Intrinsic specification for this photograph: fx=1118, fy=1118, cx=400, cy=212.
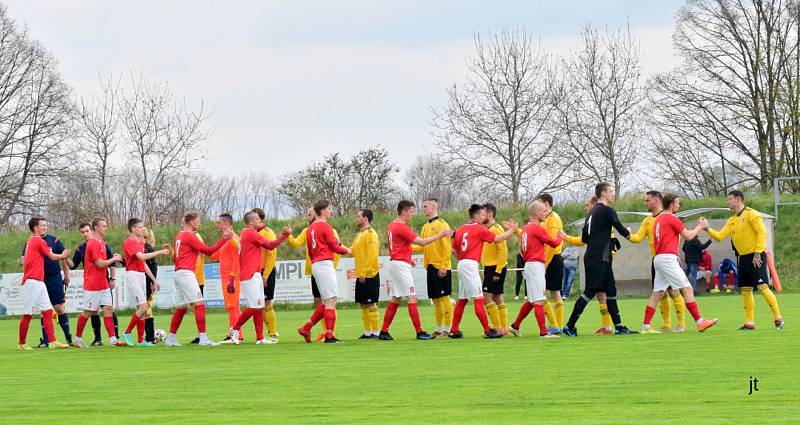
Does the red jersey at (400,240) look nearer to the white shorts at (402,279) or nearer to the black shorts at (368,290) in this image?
the white shorts at (402,279)

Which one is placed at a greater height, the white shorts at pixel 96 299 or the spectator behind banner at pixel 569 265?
the spectator behind banner at pixel 569 265

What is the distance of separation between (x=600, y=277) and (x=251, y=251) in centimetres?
560

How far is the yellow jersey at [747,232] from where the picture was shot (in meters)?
17.1

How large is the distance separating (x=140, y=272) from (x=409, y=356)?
646cm

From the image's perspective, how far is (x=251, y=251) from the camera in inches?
715

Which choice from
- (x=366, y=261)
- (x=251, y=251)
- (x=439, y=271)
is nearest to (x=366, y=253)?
(x=366, y=261)

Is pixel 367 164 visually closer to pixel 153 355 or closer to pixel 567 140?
pixel 567 140

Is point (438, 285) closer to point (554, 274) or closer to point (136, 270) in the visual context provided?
point (554, 274)

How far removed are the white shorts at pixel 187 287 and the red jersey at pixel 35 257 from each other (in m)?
2.61

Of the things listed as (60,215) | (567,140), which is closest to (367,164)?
(567,140)

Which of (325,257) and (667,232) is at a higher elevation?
(667,232)

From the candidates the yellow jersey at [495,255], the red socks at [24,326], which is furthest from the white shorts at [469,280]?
the red socks at [24,326]

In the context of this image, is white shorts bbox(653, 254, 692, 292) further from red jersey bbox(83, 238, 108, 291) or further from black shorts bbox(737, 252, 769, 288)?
red jersey bbox(83, 238, 108, 291)

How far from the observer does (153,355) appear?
1659 cm
